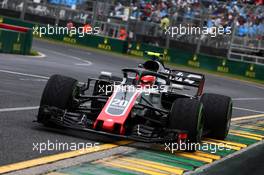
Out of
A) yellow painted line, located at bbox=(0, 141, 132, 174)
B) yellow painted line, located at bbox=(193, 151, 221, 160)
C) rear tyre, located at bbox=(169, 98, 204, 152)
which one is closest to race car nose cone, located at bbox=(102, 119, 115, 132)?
yellow painted line, located at bbox=(0, 141, 132, 174)

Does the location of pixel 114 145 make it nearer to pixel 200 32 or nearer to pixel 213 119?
pixel 213 119

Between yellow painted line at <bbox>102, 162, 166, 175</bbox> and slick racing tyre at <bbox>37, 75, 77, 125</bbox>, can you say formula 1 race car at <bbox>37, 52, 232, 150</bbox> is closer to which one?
slick racing tyre at <bbox>37, 75, 77, 125</bbox>

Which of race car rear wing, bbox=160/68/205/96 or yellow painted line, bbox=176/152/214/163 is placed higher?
race car rear wing, bbox=160/68/205/96

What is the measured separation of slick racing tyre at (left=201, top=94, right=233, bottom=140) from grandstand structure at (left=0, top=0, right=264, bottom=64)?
2470 centimetres

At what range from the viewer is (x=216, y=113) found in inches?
382

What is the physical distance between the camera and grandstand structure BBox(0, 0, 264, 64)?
34812 mm

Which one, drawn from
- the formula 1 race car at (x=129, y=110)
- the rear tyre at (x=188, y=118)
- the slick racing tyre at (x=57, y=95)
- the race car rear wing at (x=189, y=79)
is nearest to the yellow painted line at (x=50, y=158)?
the formula 1 race car at (x=129, y=110)

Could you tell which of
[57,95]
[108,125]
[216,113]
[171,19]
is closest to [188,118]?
[108,125]

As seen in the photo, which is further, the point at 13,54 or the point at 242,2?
the point at 242,2

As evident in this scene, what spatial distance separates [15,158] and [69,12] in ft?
109

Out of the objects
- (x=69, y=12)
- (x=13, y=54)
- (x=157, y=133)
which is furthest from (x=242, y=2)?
(x=157, y=133)

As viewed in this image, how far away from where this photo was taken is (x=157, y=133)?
8.23m

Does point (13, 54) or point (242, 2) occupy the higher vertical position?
point (242, 2)

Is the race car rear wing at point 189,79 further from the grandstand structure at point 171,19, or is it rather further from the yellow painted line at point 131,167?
the grandstand structure at point 171,19
